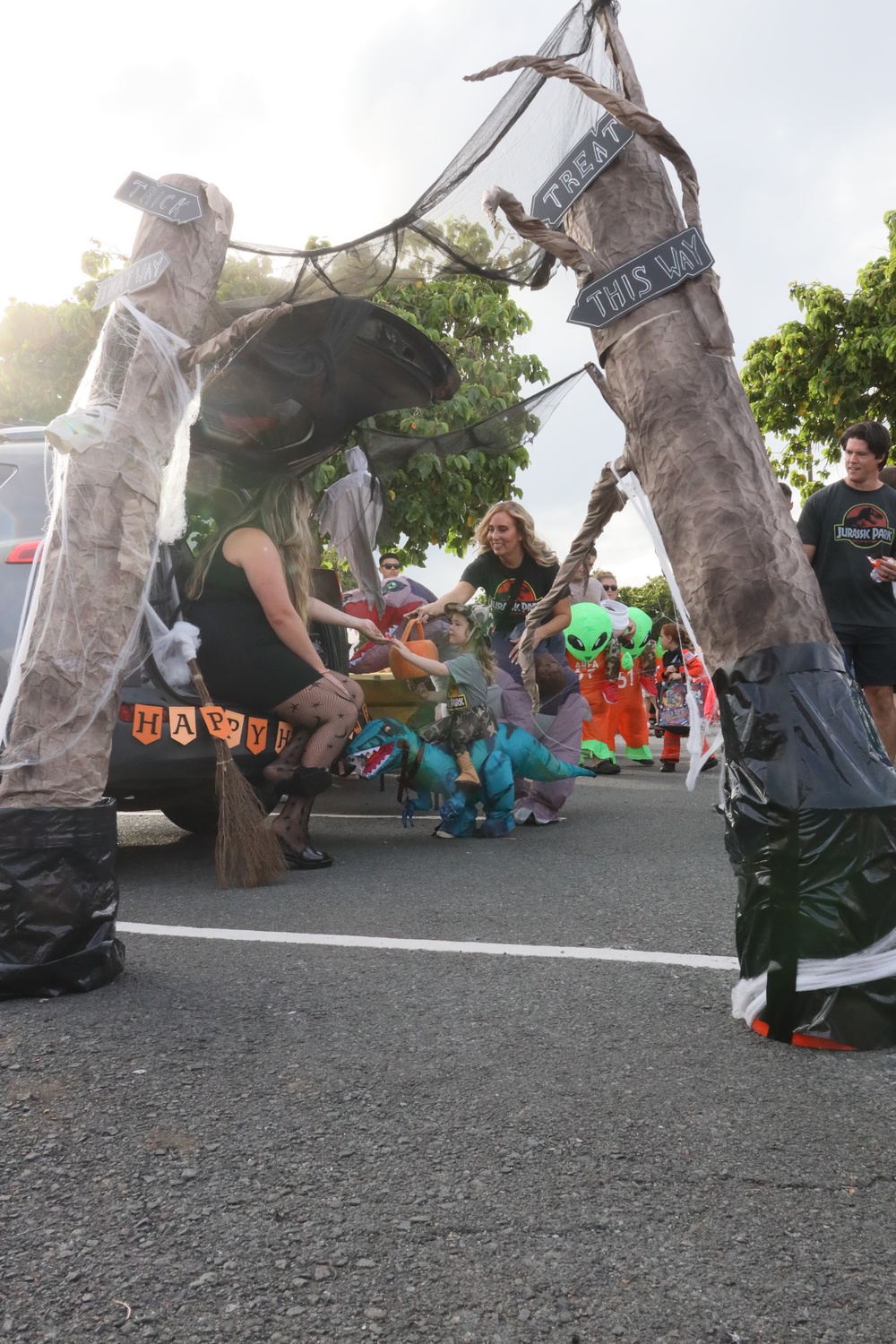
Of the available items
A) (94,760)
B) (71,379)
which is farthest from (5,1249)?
(71,379)

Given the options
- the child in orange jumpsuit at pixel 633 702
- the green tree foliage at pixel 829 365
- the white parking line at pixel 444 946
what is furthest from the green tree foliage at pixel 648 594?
the white parking line at pixel 444 946

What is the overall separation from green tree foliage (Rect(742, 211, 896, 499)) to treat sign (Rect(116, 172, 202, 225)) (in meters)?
14.8

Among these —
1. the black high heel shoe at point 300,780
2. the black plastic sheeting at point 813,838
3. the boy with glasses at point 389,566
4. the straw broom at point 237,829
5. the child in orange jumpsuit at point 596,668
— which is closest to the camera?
the black plastic sheeting at point 813,838

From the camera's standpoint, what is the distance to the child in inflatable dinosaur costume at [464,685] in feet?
18.7

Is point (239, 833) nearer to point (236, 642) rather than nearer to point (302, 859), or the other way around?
point (302, 859)

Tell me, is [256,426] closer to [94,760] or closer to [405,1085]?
[94,760]

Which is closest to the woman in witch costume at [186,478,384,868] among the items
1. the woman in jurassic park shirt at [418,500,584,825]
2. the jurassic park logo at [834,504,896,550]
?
the woman in jurassic park shirt at [418,500,584,825]

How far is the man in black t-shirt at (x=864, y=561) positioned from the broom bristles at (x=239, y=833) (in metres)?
3.12

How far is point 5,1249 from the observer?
1.62 m

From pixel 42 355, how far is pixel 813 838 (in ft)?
54.9

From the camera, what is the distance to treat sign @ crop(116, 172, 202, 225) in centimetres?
338

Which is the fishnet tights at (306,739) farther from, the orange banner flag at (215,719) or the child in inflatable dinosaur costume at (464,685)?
the child in inflatable dinosaur costume at (464,685)

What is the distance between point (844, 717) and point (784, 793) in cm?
23

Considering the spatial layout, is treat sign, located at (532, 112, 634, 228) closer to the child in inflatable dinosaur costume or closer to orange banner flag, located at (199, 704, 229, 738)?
orange banner flag, located at (199, 704, 229, 738)
